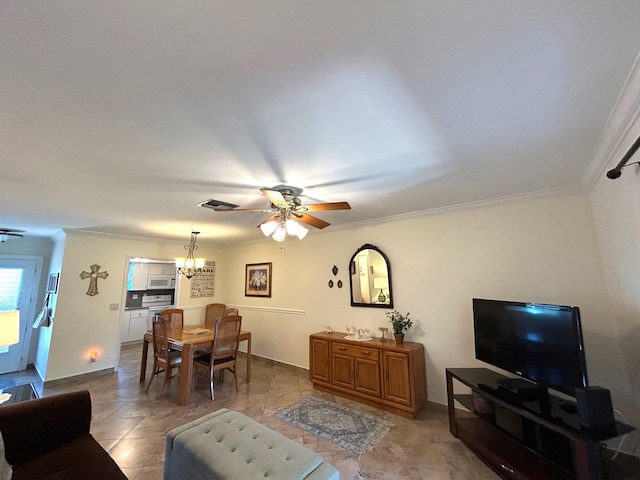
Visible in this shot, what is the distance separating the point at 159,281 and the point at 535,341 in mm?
8632

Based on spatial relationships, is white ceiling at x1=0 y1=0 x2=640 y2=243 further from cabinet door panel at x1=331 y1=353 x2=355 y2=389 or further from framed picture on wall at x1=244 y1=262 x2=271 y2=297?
framed picture on wall at x1=244 y1=262 x2=271 y2=297

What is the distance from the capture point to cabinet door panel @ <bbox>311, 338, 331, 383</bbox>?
371 centimetres

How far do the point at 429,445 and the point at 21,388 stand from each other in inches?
156

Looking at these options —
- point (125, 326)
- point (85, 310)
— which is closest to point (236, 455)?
point (85, 310)

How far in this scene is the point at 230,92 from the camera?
1287 mm

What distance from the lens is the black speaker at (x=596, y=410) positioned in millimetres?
1641

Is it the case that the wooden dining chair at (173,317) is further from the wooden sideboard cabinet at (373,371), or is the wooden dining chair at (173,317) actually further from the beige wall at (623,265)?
the beige wall at (623,265)

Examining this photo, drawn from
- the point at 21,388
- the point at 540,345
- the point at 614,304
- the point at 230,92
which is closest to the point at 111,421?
the point at 21,388

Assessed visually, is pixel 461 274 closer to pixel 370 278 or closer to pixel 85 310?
pixel 370 278

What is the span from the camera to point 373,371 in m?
3.28

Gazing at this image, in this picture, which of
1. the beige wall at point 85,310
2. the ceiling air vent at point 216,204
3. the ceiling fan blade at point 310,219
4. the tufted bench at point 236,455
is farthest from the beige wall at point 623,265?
the beige wall at point 85,310

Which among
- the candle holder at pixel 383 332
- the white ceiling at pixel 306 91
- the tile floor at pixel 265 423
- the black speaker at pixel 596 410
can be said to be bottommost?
the tile floor at pixel 265 423

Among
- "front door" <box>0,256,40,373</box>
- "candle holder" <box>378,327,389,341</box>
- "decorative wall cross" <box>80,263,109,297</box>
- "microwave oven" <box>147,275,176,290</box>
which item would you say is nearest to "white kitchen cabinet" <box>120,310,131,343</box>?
"microwave oven" <box>147,275,176,290</box>

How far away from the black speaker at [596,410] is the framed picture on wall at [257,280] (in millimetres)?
4611
